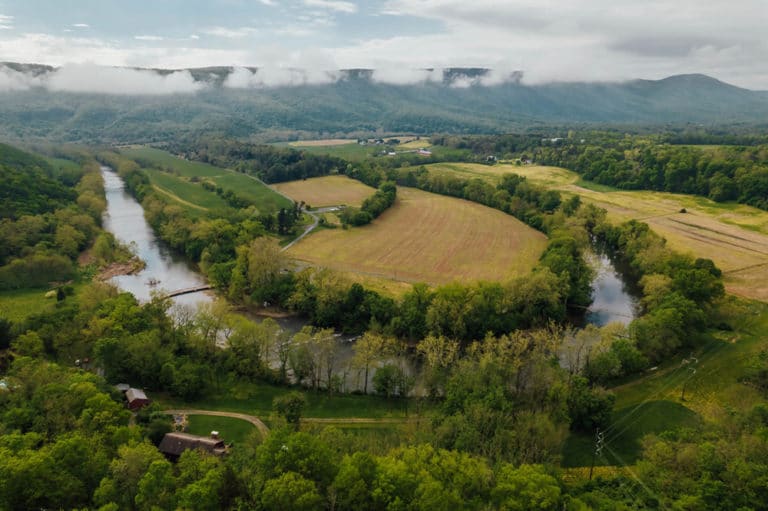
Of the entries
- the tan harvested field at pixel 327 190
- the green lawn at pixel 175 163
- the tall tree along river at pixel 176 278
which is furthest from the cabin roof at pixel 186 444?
the green lawn at pixel 175 163

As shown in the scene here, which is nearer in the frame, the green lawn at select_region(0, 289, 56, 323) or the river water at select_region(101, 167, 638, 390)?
the green lawn at select_region(0, 289, 56, 323)

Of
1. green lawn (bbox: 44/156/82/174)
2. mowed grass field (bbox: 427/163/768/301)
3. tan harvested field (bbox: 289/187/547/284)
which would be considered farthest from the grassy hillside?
mowed grass field (bbox: 427/163/768/301)

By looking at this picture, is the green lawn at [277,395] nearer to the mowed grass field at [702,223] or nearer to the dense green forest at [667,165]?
the mowed grass field at [702,223]

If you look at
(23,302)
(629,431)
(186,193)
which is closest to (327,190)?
(186,193)

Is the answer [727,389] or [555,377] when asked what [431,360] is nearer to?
[555,377]

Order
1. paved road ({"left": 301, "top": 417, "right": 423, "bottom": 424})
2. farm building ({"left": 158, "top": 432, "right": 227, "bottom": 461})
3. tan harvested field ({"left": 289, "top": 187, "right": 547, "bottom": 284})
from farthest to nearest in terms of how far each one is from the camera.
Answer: tan harvested field ({"left": 289, "top": 187, "right": 547, "bottom": 284}) < paved road ({"left": 301, "top": 417, "right": 423, "bottom": 424}) < farm building ({"left": 158, "top": 432, "right": 227, "bottom": 461})

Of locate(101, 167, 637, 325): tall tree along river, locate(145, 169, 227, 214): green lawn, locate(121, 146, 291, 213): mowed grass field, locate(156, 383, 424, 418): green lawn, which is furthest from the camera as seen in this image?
locate(121, 146, 291, 213): mowed grass field

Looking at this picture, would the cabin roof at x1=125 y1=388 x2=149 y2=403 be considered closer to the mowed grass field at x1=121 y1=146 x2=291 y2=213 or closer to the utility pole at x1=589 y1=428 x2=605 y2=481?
the utility pole at x1=589 y1=428 x2=605 y2=481

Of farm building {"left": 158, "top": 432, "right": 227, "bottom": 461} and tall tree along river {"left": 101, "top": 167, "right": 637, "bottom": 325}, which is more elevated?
farm building {"left": 158, "top": 432, "right": 227, "bottom": 461}
